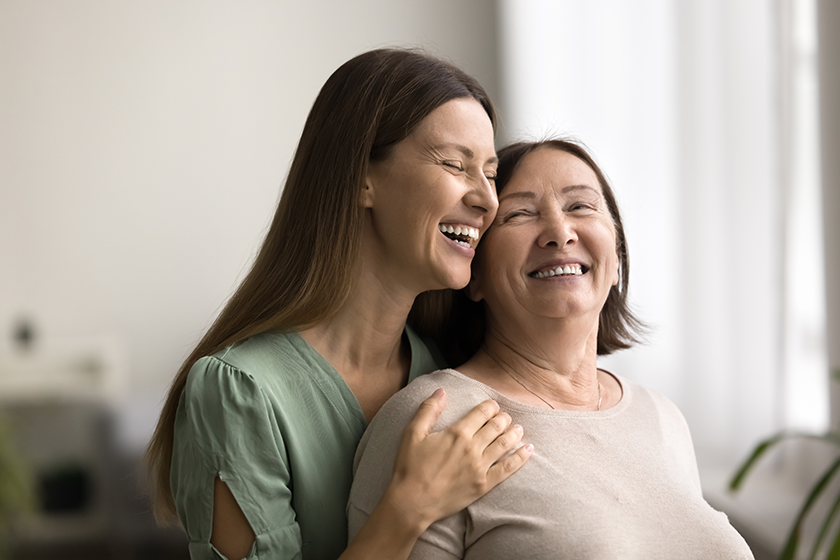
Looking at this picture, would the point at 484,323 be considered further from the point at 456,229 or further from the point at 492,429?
the point at 492,429

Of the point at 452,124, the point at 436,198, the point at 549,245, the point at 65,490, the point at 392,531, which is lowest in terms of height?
the point at 65,490

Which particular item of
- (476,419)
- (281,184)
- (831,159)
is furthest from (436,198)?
(281,184)

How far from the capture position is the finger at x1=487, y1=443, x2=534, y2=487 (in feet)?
3.89

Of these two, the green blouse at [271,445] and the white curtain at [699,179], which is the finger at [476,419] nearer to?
the green blouse at [271,445]

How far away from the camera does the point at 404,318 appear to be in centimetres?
148

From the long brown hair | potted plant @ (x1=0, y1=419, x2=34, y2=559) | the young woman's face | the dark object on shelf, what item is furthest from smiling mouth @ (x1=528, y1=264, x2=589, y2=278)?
the dark object on shelf

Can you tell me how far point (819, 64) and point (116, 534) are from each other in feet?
12.2

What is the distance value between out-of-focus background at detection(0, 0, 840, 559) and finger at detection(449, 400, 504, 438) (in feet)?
4.63

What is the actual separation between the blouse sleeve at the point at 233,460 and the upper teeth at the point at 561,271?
1.73 ft

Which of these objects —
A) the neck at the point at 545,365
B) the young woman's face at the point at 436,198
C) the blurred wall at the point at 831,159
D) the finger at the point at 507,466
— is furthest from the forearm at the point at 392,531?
the blurred wall at the point at 831,159

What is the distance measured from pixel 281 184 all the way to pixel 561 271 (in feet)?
8.43

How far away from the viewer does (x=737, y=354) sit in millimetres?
2857

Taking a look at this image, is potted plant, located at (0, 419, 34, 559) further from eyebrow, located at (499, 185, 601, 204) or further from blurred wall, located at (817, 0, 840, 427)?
blurred wall, located at (817, 0, 840, 427)

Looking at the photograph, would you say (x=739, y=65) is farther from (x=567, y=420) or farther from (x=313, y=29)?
(x=313, y=29)
